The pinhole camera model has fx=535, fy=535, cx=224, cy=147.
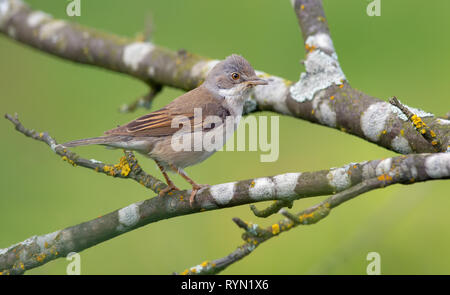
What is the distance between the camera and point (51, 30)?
6219 mm

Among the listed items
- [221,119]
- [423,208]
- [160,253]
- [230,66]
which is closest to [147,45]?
[230,66]

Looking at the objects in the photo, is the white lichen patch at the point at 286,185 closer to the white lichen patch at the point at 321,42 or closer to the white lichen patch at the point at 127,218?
the white lichen patch at the point at 127,218

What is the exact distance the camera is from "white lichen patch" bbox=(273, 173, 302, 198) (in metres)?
2.91

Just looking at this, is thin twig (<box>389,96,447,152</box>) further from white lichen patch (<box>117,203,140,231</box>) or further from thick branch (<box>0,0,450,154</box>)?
white lichen patch (<box>117,203,140,231</box>)

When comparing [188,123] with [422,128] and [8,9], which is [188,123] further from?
[8,9]

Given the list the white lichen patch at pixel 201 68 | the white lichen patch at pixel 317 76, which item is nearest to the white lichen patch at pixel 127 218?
the white lichen patch at pixel 317 76

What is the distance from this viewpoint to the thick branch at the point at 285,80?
373cm

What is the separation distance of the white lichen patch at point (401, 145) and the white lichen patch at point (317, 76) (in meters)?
0.83

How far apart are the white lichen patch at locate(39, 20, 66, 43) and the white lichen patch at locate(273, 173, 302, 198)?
411 centimetres

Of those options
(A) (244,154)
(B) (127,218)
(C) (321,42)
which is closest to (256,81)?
(C) (321,42)

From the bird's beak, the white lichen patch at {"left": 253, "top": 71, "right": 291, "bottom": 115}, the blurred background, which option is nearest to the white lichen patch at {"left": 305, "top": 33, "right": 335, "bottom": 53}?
the white lichen patch at {"left": 253, "top": 71, "right": 291, "bottom": 115}

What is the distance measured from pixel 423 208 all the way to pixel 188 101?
270 centimetres

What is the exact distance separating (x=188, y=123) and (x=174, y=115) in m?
0.14

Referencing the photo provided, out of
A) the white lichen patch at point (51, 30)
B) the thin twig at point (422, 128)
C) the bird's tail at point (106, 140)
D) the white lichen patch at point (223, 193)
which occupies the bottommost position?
the white lichen patch at point (223, 193)
